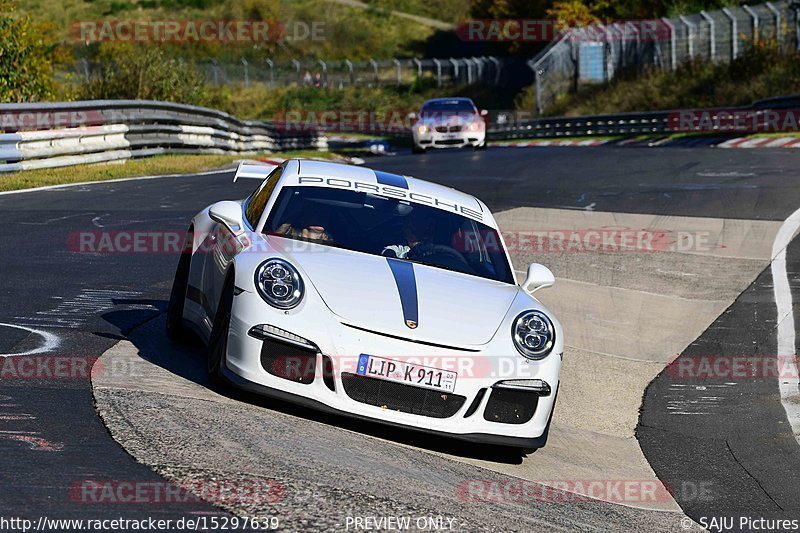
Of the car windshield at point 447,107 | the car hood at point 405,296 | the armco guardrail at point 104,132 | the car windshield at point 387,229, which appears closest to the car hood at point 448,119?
the car windshield at point 447,107

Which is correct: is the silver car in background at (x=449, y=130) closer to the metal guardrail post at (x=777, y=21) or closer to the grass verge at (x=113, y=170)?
the grass verge at (x=113, y=170)

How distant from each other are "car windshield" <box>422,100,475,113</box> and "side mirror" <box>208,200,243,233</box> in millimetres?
24347

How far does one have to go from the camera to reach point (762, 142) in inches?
1075

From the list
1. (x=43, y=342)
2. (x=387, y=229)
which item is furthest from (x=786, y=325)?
(x=43, y=342)

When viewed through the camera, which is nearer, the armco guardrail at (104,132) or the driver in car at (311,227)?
the driver in car at (311,227)

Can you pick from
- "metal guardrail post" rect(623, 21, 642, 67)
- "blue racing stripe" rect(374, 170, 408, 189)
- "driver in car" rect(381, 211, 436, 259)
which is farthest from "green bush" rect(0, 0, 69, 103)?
"metal guardrail post" rect(623, 21, 642, 67)

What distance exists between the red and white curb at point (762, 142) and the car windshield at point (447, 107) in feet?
21.7

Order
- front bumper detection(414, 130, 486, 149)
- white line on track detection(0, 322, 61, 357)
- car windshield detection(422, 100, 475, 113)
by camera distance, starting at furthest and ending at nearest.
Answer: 1. car windshield detection(422, 100, 475, 113)
2. front bumper detection(414, 130, 486, 149)
3. white line on track detection(0, 322, 61, 357)

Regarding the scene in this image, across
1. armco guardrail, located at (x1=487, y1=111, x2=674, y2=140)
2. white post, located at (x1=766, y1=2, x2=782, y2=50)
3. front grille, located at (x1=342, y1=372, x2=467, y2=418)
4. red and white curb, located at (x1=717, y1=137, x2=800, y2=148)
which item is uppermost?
white post, located at (x1=766, y1=2, x2=782, y2=50)

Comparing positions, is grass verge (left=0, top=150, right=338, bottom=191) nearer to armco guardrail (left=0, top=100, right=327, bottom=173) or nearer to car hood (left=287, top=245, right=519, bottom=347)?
armco guardrail (left=0, top=100, right=327, bottom=173)

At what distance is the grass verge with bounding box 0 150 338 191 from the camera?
704 inches

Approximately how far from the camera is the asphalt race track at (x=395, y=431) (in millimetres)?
5074

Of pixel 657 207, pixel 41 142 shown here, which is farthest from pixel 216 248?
pixel 41 142

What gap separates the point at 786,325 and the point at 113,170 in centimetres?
1319
